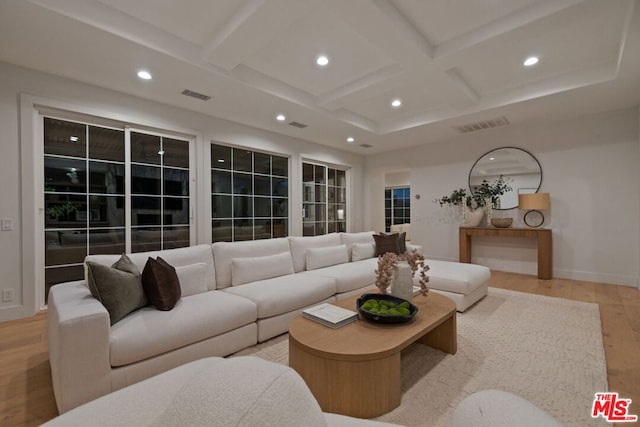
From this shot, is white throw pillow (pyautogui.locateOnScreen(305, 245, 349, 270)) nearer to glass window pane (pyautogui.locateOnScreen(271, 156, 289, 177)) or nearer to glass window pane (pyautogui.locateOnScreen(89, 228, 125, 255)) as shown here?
glass window pane (pyautogui.locateOnScreen(271, 156, 289, 177))

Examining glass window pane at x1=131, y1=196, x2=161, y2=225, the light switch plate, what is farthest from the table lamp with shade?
the light switch plate

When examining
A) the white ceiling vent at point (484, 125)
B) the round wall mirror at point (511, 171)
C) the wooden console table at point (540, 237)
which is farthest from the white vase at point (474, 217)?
the white ceiling vent at point (484, 125)

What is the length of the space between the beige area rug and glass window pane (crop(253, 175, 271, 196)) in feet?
10.7

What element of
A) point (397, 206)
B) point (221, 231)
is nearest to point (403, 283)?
point (221, 231)

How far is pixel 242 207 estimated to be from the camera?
5008 mm

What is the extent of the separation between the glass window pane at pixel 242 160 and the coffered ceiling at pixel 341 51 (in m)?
0.78

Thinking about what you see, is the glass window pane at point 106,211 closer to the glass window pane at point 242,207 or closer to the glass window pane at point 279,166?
the glass window pane at point 242,207

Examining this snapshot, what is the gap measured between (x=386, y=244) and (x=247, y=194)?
2508 mm

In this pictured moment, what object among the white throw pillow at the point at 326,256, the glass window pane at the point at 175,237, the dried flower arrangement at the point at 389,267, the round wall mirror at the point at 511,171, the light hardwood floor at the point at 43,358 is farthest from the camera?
the round wall mirror at the point at 511,171

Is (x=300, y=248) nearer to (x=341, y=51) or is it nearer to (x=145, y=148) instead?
(x=341, y=51)

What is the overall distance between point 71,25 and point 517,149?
244 inches

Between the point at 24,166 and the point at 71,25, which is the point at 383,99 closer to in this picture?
the point at 71,25

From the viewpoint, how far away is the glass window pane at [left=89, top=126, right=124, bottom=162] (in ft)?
11.7

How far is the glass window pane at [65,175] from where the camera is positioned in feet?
10.8
